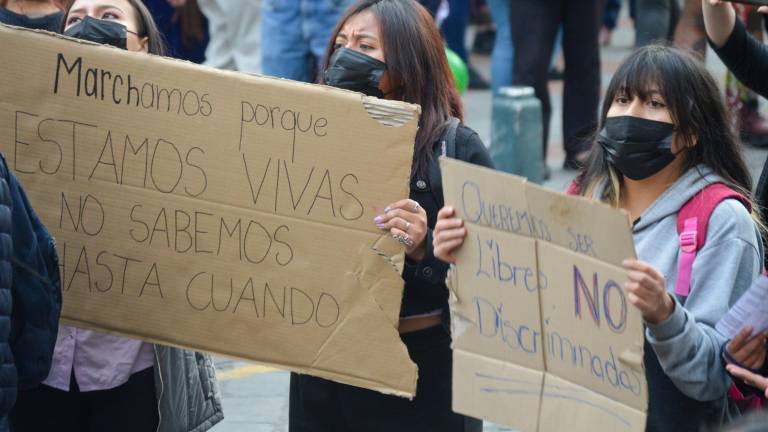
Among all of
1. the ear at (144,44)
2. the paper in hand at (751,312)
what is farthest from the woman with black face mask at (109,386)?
the paper in hand at (751,312)

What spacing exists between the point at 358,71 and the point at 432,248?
0.49 meters

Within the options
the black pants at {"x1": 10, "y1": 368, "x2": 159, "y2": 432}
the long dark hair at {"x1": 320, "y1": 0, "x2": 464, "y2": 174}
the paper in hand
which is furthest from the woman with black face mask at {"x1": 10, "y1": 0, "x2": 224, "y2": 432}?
the paper in hand

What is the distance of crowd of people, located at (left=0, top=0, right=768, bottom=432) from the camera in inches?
104

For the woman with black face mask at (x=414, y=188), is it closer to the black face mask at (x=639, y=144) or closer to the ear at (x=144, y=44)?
the black face mask at (x=639, y=144)

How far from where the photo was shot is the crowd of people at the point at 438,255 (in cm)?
264

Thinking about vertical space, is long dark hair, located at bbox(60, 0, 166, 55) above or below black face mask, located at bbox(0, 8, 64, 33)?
above

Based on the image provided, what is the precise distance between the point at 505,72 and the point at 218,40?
1693 mm

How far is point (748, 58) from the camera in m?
3.38

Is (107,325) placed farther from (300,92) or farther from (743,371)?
(743,371)

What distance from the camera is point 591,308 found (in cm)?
255

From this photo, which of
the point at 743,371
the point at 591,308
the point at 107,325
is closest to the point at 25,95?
the point at 107,325

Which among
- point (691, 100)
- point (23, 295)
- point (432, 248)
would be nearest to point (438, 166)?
point (432, 248)

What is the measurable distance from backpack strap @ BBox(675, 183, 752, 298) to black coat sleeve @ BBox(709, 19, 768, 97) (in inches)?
24.8

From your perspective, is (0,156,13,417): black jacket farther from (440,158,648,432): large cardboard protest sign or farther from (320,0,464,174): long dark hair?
(320,0,464,174): long dark hair
